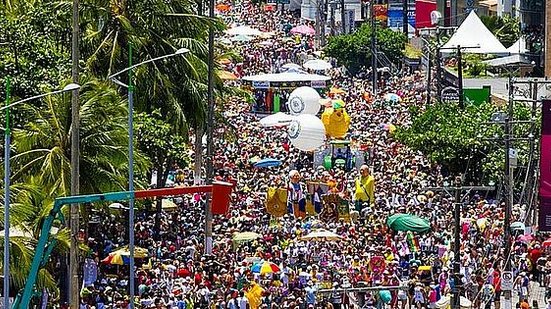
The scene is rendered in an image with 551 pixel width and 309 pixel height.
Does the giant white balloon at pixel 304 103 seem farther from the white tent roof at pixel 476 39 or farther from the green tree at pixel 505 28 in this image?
the green tree at pixel 505 28

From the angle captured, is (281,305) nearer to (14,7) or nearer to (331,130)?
(14,7)

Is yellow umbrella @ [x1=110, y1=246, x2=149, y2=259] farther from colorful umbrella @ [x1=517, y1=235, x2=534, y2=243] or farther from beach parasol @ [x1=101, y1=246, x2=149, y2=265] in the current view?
colorful umbrella @ [x1=517, y1=235, x2=534, y2=243]

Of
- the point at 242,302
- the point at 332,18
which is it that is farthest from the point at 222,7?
the point at 242,302

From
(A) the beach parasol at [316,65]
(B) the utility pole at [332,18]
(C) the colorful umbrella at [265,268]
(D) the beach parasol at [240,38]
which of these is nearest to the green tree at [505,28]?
(A) the beach parasol at [316,65]

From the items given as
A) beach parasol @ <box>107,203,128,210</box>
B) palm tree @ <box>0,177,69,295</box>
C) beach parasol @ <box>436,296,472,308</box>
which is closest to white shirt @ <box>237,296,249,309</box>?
palm tree @ <box>0,177,69,295</box>

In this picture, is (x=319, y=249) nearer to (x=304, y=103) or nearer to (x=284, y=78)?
(x=304, y=103)
